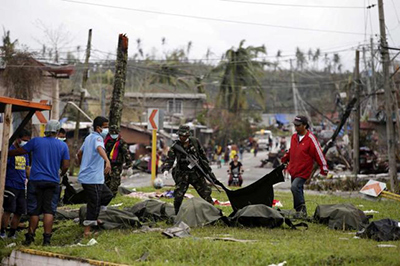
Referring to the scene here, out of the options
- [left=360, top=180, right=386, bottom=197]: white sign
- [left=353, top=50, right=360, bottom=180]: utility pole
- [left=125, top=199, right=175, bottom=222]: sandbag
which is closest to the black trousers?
[left=125, top=199, right=175, bottom=222]: sandbag

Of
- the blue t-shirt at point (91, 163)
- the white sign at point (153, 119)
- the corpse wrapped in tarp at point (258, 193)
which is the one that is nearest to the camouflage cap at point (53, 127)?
the blue t-shirt at point (91, 163)

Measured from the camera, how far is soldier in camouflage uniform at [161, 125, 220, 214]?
9883mm

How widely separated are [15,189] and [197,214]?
9.76 ft

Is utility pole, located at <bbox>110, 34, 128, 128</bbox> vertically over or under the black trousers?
over

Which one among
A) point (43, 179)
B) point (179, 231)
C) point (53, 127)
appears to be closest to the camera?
point (179, 231)

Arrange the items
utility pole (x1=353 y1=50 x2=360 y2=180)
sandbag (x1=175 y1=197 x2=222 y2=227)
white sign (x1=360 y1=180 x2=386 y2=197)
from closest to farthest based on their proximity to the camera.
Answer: sandbag (x1=175 y1=197 x2=222 y2=227), white sign (x1=360 y1=180 x2=386 y2=197), utility pole (x1=353 y1=50 x2=360 y2=180)

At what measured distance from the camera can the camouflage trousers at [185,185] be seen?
31.8 feet

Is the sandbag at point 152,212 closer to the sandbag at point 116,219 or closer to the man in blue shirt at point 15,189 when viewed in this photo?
the sandbag at point 116,219

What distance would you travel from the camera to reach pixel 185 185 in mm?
9883

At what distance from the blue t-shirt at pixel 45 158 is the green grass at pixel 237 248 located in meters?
1.04

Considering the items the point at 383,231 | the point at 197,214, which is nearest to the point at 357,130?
the point at 197,214

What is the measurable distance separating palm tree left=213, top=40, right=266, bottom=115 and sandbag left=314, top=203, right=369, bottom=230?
48785 mm

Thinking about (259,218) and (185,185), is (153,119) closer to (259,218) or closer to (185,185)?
(185,185)

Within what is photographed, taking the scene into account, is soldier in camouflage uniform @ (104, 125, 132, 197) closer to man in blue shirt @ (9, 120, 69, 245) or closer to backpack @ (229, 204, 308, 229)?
man in blue shirt @ (9, 120, 69, 245)
